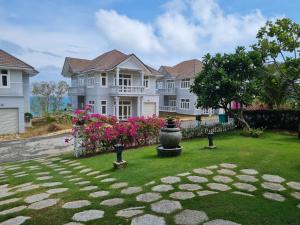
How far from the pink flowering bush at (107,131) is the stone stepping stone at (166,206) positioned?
7.30 metres

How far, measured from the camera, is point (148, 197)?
5.25m

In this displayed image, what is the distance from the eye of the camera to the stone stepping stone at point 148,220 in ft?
13.3

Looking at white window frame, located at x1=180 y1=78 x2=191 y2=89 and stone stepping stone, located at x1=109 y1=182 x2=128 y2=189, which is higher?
white window frame, located at x1=180 y1=78 x2=191 y2=89

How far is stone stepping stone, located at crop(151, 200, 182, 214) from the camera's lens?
4528 mm

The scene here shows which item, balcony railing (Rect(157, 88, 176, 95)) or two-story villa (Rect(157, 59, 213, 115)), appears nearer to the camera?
two-story villa (Rect(157, 59, 213, 115))

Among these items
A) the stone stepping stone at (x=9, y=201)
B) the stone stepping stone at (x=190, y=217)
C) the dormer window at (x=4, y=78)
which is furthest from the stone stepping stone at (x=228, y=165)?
the dormer window at (x=4, y=78)

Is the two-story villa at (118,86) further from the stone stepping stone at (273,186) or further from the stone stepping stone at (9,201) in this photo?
the stone stepping stone at (273,186)

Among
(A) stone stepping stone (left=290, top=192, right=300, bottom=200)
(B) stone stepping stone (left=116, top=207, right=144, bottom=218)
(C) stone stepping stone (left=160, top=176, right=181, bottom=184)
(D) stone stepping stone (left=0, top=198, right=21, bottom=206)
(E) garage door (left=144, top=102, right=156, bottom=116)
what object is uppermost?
(E) garage door (left=144, top=102, right=156, bottom=116)

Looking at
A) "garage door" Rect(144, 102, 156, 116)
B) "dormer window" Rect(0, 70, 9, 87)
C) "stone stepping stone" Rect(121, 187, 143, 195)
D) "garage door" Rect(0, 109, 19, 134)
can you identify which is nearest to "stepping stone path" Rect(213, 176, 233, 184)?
"stone stepping stone" Rect(121, 187, 143, 195)

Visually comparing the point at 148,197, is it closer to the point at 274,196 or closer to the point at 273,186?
the point at 274,196

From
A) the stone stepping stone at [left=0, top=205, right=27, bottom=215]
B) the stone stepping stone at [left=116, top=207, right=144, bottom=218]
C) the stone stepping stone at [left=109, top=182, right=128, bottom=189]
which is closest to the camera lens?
the stone stepping stone at [left=116, top=207, right=144, bottom=218]

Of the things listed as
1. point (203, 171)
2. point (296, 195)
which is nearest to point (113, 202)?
point (203, 171)

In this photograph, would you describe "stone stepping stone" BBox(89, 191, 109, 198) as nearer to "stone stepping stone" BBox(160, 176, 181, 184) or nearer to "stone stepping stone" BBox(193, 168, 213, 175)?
"stone stepping stone" BBox(160, 176, 181, 184)

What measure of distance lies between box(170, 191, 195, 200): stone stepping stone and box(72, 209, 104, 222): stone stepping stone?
4.99 ft
